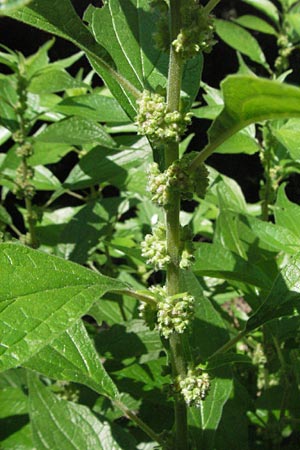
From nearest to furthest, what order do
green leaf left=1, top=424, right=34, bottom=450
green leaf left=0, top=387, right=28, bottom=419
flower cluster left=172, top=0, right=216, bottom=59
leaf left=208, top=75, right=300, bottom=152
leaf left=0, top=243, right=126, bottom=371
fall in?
leaf left=208, top=75, right=300, bottom=152 → leaf left=0, top=243, right=126, bottom=371 → flower cluster left=172, top=0, right=216, bottom=59 → green leaf left=1, top=424, right=34, bottom=450 → green leaf left=0, top=387, right=28, bottom=419

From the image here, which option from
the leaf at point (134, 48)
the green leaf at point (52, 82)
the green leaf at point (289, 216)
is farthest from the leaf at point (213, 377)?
the green leaf at point (52, 82)

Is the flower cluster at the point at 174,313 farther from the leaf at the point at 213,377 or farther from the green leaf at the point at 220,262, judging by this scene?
the green leaf at the point at 220,262

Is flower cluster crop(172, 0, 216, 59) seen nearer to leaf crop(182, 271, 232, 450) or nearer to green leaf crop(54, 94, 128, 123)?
leaf crop(182, 271, 232, 450)

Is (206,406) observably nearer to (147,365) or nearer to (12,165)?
(147,365)

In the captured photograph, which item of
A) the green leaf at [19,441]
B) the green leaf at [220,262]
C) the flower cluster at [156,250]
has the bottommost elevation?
the green leaf at [19,441]

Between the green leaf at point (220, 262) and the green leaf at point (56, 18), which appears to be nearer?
the green leaf at point (56, 18)

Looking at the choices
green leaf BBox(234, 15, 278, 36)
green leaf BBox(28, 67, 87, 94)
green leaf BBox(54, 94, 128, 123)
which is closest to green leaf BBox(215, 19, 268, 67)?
green leaf BBox(234, 15, 278, 36)

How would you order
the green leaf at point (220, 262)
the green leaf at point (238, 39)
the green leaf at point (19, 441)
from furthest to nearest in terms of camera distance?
1. the green leaf at point (238, 39)
2. the green leaf at point (19, 441)
3. the green leaf at point (220, 262)
